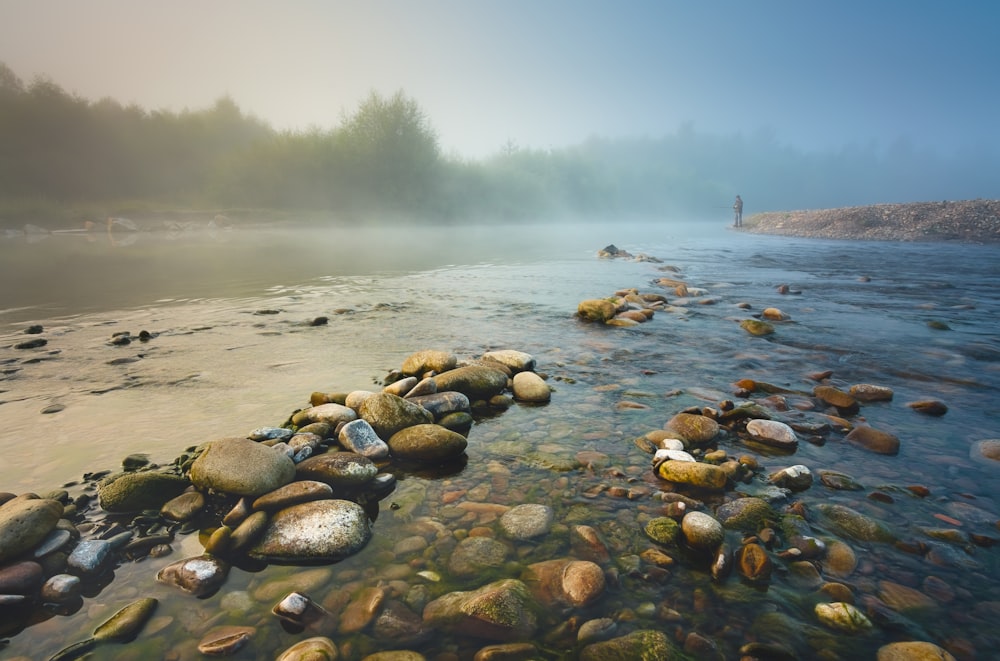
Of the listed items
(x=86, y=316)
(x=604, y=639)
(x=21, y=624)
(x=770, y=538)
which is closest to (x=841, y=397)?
(x=770, y=538)

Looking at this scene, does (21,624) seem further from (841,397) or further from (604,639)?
(841,397)

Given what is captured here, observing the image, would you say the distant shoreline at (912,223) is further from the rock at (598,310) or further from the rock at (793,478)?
the rock at (793,478)

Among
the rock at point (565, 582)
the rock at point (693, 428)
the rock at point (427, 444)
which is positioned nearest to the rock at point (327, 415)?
the rock at point (427, 444)

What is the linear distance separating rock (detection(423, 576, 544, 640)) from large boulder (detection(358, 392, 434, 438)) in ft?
6.21

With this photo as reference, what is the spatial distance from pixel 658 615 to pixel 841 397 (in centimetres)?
385

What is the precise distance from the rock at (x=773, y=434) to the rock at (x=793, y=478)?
0.50 metres

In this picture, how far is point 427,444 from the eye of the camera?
3764 millimetres

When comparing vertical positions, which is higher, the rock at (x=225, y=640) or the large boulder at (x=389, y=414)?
the large boulder at (x=389, y=414)

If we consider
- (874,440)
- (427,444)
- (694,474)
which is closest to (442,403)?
(427,444)

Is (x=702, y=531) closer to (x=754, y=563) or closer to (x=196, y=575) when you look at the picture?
(x=754, y=563)

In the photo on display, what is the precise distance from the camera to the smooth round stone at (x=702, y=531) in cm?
264

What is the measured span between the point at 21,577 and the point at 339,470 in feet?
5.34

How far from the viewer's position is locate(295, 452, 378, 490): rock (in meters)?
3.28

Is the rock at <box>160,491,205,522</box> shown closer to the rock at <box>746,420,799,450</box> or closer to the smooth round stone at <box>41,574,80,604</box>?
the smooth round stone at <box>41,574,80,604</box>
